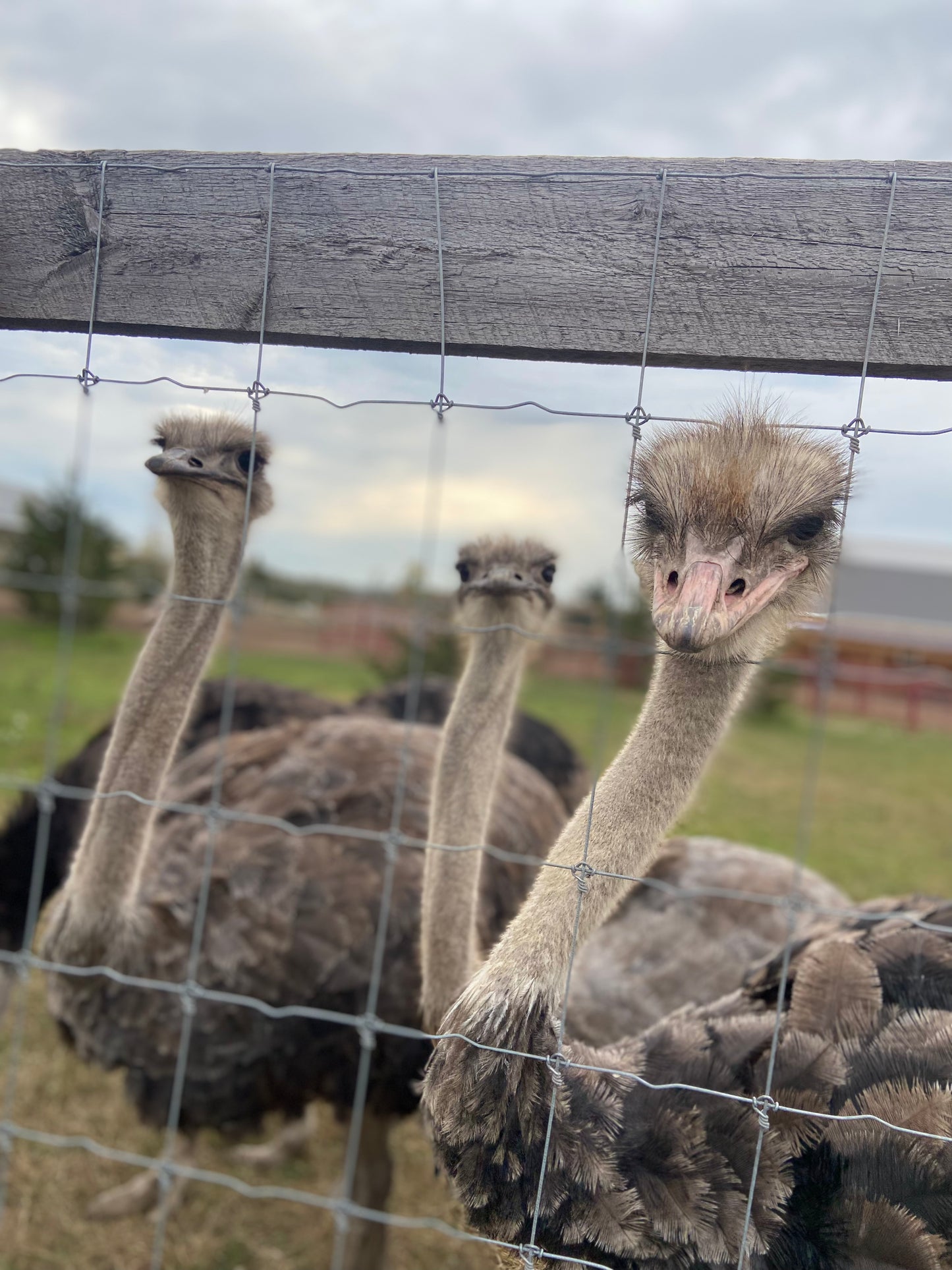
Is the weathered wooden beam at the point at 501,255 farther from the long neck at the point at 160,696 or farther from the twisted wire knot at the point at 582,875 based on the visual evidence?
the twisted wire knot at the point at 582,875

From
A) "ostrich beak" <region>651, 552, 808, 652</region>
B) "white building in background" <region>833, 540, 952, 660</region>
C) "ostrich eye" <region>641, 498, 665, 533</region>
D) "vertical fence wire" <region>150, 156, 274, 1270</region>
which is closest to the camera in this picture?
"ostrich beak" <region>651, 552, 808, 652</region>

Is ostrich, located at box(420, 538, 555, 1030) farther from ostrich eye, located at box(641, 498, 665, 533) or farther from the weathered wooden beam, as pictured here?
the weathered wooden beam

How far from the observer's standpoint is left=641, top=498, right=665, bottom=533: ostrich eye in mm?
1597

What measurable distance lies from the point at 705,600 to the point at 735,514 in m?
0.18

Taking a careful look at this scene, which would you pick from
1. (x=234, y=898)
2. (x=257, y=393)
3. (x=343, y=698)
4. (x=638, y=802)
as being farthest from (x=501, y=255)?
(x=343, y=698)

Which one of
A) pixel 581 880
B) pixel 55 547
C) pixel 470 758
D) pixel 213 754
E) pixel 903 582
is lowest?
pixel 213 754

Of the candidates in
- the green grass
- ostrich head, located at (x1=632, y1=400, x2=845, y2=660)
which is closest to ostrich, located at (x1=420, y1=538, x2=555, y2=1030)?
ostrich head, located at (x1=632, y1=400, x2=845, y2=660)

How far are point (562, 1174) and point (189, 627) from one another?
4.17ft

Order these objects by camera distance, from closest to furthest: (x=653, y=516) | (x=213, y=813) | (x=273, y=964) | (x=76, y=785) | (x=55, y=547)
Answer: (x=653, y=516), (x=213, y=813), (x=273, y=964), (x=76, y=785), (x=55, y=547)

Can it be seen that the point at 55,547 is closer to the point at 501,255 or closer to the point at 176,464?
the point at 176,464

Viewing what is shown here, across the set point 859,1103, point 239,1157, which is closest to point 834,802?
point 239,1157

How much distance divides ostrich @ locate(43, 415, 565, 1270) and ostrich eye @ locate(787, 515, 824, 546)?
1.01 metres

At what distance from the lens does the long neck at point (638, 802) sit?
1621 mm

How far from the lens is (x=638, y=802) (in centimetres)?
167
